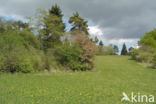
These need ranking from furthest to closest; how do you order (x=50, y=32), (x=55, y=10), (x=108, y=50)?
(x=108, y=50), (x=55, y=10), (x=50, y=32)

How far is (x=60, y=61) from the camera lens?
12531 mm

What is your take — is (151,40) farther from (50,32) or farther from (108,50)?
(108,50)

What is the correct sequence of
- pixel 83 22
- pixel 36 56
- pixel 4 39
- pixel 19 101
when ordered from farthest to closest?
pixel 83 22 < pixel 36 56 < pixel 4 39 < pixel 19 101

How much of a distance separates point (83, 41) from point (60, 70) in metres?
3.96

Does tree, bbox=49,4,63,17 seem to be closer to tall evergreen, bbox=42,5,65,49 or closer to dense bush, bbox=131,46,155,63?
tall evergreen, bbox=42,5,65,49

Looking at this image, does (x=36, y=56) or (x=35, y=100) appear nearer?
(x=35, y=100)

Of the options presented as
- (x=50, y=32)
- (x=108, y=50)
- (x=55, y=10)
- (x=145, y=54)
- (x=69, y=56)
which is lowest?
(x=69, y=56)

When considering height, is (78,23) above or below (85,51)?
above

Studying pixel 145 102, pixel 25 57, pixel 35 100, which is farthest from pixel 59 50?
pixel 145 102

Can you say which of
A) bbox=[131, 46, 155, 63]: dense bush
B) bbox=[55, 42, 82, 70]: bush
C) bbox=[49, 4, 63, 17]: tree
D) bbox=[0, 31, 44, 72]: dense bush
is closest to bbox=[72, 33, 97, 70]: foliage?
bbox=[55, 42, 82, 70]: bush

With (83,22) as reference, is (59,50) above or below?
below

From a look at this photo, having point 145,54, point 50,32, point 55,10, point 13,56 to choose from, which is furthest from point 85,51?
point 145,54

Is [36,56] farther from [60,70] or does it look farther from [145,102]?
[145,102]

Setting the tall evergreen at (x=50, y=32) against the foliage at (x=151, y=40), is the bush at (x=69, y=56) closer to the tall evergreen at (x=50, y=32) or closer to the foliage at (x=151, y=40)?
the tall evergreen at (x=50, y=32)
